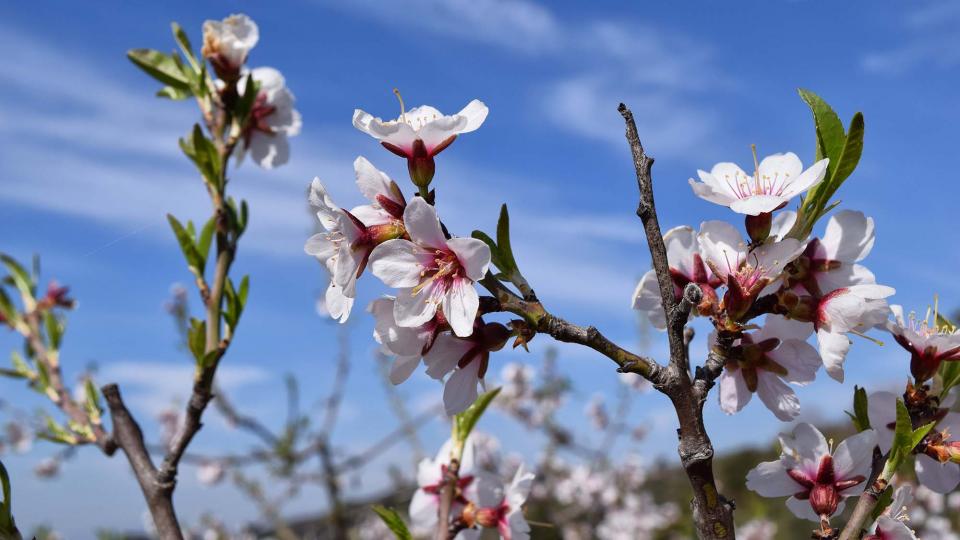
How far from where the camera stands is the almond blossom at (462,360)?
99 centimetres

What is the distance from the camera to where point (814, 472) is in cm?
106

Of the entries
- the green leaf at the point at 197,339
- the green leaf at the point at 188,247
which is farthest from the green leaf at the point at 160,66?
the green leaf at the point at 197,339

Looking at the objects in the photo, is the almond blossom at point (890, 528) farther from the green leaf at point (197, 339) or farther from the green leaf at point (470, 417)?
the green leaf at point (197, 339)

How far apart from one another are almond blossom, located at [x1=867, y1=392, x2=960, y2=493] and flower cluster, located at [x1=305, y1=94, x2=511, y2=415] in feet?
1.75

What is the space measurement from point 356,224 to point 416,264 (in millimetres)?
104

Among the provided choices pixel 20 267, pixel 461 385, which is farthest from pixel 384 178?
pixel 20 267

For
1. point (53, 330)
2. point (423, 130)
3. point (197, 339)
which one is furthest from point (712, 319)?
point (53, 330)

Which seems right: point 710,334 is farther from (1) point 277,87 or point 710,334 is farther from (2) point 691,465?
(1) point 277,87

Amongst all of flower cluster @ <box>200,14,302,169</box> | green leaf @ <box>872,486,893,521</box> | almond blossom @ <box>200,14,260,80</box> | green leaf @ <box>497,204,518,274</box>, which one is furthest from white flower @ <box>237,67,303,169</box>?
green leaf @ <box>872,486,893,521</box>

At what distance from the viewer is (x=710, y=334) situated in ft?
3.47

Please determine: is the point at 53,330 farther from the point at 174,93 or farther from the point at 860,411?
the point at 860,411

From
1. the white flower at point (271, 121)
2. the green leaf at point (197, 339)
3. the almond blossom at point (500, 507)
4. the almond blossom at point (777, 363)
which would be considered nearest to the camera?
the almond blossom at point (777, 363)

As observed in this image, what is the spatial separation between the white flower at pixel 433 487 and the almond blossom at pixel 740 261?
0.51 m

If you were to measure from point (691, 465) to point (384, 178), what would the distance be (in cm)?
52
